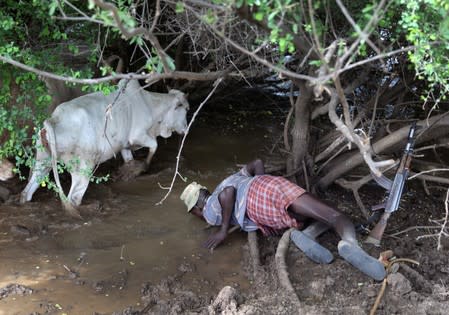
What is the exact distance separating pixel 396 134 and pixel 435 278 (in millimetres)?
1560

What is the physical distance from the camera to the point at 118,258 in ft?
15.9

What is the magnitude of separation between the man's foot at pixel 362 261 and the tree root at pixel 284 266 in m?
0.50

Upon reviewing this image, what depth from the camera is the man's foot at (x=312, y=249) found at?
180 inches

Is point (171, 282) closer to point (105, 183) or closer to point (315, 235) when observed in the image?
point (315, 235)

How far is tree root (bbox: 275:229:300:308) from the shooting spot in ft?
13.4

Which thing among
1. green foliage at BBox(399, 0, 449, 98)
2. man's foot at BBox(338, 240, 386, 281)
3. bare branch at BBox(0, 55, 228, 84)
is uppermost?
green foliage at BBox(399, 0, 449, 98)

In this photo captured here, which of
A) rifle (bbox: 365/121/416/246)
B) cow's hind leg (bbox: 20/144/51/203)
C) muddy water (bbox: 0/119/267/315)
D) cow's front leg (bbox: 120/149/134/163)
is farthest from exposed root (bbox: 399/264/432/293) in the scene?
cow's front leg (bbox: 120/149/134/163)

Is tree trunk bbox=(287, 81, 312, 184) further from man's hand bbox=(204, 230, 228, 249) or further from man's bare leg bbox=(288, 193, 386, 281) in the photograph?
Result: man's hand bbox=(204, 230, 228, 249)

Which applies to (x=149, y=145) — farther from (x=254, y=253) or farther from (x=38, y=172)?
(x=254, y=253)

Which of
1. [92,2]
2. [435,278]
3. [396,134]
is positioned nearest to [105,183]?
[396,134]

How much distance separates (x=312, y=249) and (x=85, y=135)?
260 centimetres

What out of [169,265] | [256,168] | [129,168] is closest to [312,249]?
[256,168]

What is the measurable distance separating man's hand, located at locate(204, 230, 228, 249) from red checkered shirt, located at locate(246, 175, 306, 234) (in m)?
0.34

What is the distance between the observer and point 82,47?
5730mm
